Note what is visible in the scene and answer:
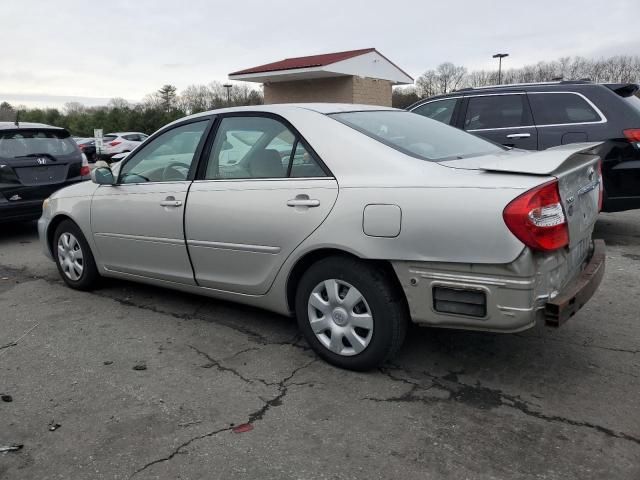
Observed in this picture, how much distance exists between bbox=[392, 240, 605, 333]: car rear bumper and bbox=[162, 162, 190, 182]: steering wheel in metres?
1.88

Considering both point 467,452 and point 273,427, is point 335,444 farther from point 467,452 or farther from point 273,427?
point 467,452

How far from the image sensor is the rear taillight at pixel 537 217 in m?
2.55

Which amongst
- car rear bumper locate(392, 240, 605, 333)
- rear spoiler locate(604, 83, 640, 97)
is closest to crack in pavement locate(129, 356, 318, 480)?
car rear bumper locate(392, 240, 605, 333)

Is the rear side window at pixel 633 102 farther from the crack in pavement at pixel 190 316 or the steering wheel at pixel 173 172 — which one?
Result: the steering wheel at pixel 173 172

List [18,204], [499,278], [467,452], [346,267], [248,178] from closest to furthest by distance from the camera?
[467,452]
[499,278]
[346,267]
[248,178]
[18,204]

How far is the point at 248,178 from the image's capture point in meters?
3.62

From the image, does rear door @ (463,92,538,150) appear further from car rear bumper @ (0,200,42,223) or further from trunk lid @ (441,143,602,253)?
car rear bumper @ (0,200,42,223)

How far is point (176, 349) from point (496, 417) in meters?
2.06

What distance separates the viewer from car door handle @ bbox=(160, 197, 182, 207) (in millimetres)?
3924

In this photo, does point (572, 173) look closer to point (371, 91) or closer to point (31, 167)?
point (31, 167)

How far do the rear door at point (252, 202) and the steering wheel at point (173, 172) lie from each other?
22cm

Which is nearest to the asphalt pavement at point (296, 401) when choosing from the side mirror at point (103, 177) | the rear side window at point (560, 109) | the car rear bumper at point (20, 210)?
the side mirror at point (103, 177)

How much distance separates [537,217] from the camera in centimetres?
258

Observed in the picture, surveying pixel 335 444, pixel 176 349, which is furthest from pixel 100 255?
pixel 335 444
